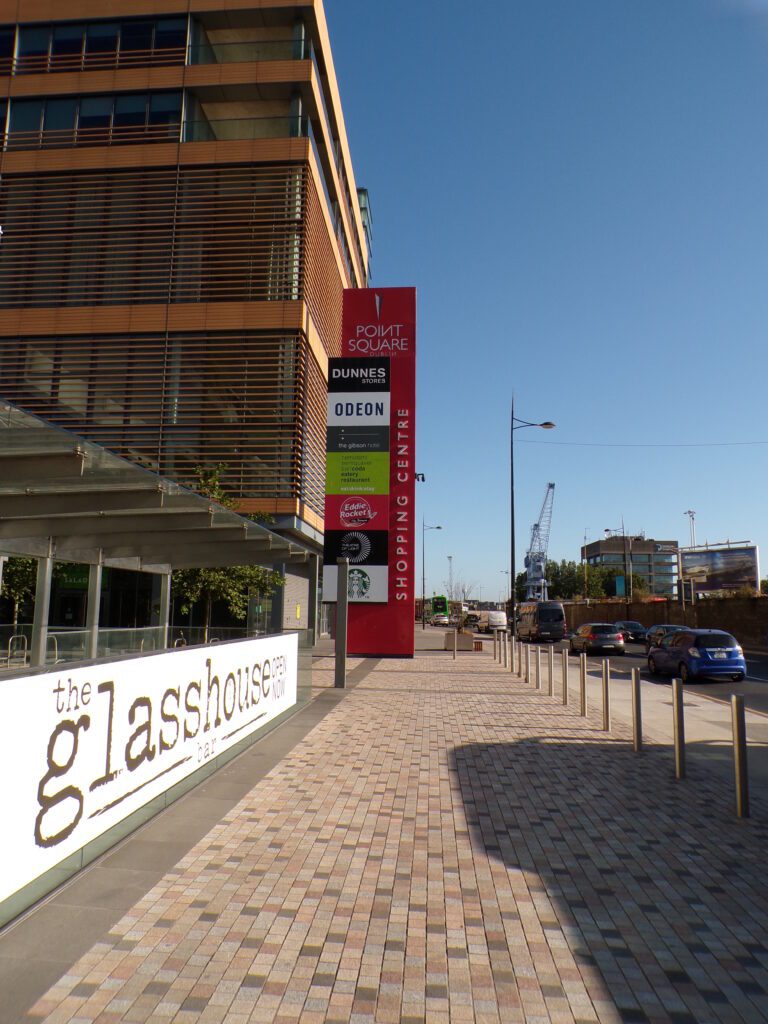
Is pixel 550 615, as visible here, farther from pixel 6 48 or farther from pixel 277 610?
pixel 6 48

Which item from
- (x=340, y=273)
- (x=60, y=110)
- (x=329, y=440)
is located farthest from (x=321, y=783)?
(x=340, y=273)

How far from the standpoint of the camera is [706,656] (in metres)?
20.1

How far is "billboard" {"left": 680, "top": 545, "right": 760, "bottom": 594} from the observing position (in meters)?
71.9

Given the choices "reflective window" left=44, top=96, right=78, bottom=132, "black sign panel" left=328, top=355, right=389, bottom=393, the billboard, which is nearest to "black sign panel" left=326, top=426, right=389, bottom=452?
"black sign panel" left=328, top=355, right=389, bottom=393

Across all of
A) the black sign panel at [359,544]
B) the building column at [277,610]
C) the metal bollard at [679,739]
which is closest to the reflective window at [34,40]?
the building column at [277,610]

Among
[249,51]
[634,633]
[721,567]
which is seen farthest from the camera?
[721,567]

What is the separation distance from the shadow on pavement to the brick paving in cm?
2

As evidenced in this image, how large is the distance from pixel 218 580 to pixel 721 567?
209 ft

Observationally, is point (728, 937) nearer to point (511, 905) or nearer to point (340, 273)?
point (511, 905)

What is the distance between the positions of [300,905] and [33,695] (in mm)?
2032

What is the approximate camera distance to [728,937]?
4031 mm

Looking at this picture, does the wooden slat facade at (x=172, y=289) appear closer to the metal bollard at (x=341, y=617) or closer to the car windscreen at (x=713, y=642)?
the metal bollard at (x=341, y=617)

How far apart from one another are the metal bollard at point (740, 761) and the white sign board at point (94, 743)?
502 centimetres

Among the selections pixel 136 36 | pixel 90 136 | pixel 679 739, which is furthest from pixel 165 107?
pixel 679 739
